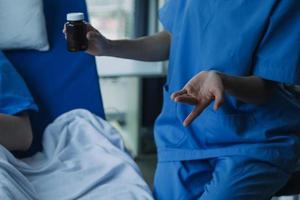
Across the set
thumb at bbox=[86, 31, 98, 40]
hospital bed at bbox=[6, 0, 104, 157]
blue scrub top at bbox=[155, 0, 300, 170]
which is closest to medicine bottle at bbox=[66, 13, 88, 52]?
thumb at bbox=[86, 31, 98, 40]

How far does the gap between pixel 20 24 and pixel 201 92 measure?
81 centimetres

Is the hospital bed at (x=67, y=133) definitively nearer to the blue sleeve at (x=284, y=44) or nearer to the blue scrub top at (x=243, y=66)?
the blue scrub top at (x=243, y=66)

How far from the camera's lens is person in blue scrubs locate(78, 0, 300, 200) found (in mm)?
1067

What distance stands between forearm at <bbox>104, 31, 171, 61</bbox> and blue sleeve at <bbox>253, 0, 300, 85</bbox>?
40 cm

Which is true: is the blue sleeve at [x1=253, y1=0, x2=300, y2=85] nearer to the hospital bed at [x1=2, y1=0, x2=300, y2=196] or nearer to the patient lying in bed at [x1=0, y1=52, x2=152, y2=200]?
the patient lying in bed at [x1=0, y1=52, x2=152, y2=200]

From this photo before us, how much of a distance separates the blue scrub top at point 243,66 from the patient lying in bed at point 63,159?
171 millimetres

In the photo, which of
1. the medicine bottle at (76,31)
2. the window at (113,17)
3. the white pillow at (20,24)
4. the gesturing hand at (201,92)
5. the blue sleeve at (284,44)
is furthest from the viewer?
the window at (113,17)

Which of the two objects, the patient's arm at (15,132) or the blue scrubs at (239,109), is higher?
the blue scrubs at (239,109)

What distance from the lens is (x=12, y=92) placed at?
1.41 metres

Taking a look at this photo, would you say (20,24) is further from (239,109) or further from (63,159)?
(239,109)

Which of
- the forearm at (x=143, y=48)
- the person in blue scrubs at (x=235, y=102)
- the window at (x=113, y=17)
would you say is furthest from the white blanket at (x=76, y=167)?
the window at (x=113, y=17)

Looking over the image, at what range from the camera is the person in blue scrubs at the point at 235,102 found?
3.50 feet

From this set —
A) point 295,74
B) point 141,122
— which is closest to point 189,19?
point 295,74

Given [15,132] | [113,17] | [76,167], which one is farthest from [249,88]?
[113,17]
